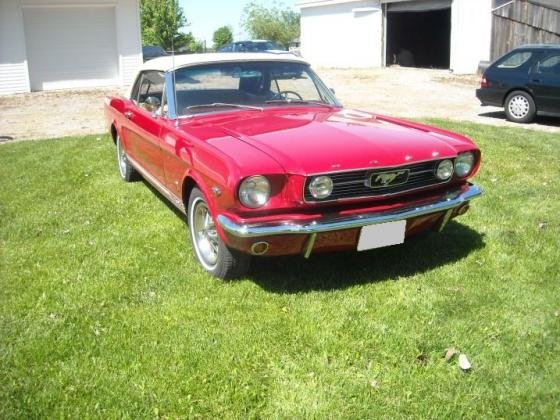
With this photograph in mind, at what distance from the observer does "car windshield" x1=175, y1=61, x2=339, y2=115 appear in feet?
16.6

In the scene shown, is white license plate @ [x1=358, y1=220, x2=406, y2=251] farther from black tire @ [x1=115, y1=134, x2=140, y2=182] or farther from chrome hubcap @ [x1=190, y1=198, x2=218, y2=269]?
black tire @ [x1=115, y1=134, x2=140, y2=182]

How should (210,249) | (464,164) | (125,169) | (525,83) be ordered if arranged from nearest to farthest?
1. (464,164)
2. (210,249)
3. (125,169)
4. (525,83)

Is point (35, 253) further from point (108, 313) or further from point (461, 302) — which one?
point (461, 302)

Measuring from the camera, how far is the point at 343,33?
28.2m

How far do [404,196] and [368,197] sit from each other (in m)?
0.35

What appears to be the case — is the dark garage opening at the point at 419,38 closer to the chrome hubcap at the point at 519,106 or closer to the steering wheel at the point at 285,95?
the chrome hubcap at the point at 519,106

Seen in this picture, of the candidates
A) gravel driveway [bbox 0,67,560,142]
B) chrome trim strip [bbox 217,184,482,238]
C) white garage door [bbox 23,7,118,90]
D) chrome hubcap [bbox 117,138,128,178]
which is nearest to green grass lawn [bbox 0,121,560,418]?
chrome trim strip [bbox 217,184,482,238]

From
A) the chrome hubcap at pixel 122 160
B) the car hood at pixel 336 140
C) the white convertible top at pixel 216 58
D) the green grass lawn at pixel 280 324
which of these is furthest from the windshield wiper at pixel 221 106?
the chrome hubcap at pixel 122 160

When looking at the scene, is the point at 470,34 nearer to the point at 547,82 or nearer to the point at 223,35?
the point at 547,82

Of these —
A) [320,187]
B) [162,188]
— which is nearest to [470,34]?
[162,188]

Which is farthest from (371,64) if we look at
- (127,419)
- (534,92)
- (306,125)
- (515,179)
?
(127,419)

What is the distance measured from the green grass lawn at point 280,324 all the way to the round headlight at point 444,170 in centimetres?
71

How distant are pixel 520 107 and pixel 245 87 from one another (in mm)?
8144

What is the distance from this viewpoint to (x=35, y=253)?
5.06 meters
